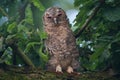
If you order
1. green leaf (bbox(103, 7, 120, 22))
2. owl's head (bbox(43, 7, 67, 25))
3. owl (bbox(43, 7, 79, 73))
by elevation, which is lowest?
owl (bbox(43, 7, 79, 73))

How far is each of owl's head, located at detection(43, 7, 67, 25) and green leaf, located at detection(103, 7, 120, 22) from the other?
721 mm

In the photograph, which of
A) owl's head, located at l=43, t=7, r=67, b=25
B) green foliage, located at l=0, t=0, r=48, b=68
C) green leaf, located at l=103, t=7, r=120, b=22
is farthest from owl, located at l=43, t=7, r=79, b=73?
green leaf, located at l=103, t=7, r=120, b=22

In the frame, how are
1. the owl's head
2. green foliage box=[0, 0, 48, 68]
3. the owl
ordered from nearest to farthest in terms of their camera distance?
green foliage box=[0, 0, 48, 68], the owl, the owl's head

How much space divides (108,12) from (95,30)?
56 centimetres

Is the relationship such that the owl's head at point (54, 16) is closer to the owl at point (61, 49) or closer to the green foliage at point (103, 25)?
the owl at point (61, 49)

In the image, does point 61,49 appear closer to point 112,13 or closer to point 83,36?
point 83,36

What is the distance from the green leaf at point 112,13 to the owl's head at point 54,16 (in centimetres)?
72

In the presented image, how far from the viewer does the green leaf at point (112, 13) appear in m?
1.92

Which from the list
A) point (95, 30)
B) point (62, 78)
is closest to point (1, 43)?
point (62, 78)

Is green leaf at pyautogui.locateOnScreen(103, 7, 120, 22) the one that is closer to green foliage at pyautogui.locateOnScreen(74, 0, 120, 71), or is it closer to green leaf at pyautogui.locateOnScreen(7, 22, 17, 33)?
green foliage at pyautogui.locateOnScreen(74, 0, 120, 71)

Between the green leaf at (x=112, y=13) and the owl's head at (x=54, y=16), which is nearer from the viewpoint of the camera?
the green leaf at (x=112, y=13)

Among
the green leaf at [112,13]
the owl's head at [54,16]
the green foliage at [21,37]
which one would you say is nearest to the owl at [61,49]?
the owl's head at [54,16]

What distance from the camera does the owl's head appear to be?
104 inches

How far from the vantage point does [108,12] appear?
1965mm
